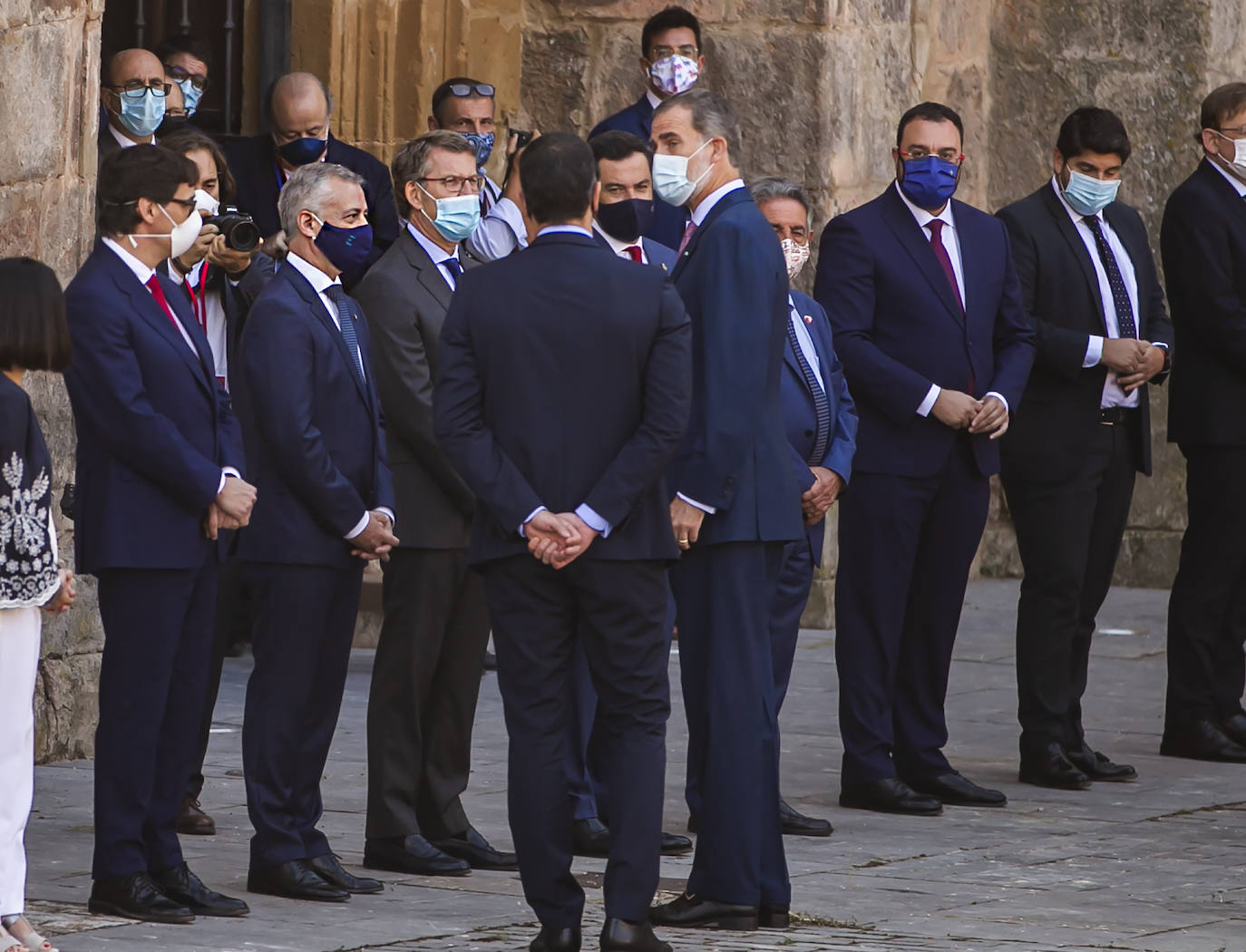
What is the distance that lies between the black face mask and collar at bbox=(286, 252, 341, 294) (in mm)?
896

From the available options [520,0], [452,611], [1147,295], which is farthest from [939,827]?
[520,0]

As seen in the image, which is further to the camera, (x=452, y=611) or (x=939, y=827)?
(x=939, y=827)

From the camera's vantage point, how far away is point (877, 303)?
7766 mm

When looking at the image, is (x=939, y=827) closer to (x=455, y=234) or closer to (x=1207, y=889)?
(x=1207, y=889)

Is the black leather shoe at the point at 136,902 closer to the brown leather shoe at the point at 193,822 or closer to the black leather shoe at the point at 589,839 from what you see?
the brown leather shoe at the point at 193,822

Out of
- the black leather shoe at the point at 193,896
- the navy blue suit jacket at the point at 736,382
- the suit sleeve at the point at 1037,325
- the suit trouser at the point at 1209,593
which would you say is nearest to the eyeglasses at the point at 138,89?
the suit sleeve at the point at 1037,325

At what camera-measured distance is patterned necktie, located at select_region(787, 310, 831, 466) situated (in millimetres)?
7246

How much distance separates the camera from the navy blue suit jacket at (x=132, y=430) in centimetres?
582

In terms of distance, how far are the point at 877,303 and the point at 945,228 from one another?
1.09 ft

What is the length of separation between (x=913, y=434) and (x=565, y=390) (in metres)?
2.35

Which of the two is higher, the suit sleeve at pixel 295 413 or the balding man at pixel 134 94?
the balding man at pixel 134 94

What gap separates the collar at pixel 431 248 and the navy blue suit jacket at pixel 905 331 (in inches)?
55.0

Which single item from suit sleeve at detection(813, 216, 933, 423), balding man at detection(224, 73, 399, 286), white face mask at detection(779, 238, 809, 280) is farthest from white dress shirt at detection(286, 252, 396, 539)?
balding man at detection(224, 73, 399, 286)

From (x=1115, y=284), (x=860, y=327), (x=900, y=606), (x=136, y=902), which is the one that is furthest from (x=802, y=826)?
(x=1115, y=284)
